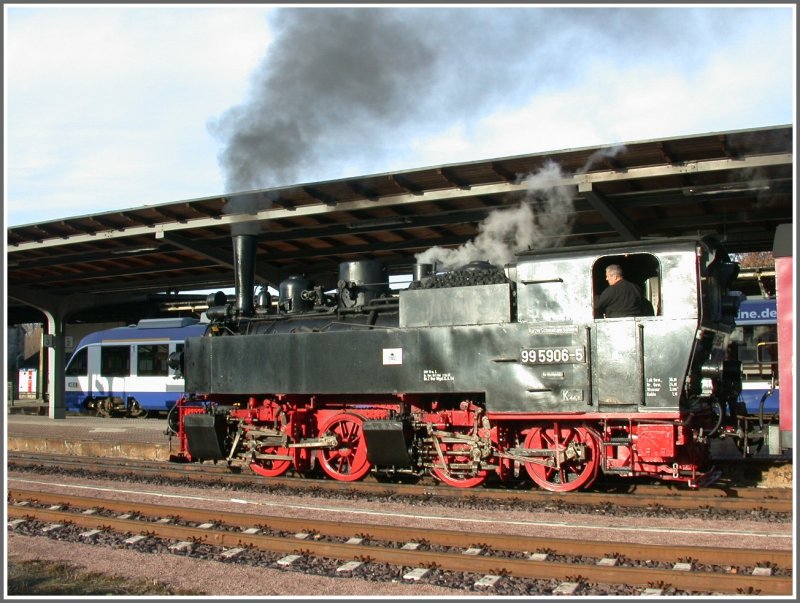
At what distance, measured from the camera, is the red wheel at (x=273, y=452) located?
34.9 ft

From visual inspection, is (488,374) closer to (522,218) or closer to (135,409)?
(522,218)

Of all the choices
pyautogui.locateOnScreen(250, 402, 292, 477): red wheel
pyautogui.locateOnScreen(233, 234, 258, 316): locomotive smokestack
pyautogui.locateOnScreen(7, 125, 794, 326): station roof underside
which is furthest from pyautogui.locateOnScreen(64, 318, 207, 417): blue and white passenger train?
pyautogui.locateOnScreen(250, 402, 292, 477): red wheel

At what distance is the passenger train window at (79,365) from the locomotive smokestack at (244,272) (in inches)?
641

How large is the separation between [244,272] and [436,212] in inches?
145

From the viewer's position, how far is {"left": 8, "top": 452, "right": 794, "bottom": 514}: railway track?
8.18 metres

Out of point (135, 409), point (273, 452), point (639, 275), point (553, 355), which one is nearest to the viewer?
point (553, 355)

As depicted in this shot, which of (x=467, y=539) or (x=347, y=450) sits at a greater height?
(x=347, y=450)

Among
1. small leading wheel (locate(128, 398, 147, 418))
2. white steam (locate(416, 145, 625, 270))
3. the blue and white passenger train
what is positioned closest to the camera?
white steam (locate(416, 145, 625, 270))

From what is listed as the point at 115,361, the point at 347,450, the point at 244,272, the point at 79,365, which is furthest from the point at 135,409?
the point at 347,450

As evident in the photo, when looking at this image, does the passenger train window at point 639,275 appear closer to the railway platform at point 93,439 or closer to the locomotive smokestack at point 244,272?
the locomotive smokestack at point 244,272

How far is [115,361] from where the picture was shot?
2506cm

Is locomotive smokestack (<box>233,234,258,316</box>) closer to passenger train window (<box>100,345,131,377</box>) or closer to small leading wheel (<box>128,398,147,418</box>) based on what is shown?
passenger train window (<box>100,345,131,377</box>)

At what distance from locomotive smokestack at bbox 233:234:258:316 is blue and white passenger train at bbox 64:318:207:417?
11.4m

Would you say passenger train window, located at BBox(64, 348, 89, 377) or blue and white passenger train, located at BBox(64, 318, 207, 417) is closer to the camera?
blue and white passenger train, located at BBox(64, 318, 207, 417)
